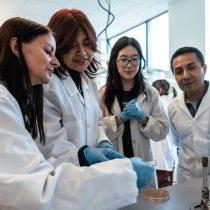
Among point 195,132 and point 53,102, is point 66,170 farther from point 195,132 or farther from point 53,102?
point 195,132

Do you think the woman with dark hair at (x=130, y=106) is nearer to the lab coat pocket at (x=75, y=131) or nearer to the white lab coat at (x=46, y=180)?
the lab coat pocket at (x=75, y=131)

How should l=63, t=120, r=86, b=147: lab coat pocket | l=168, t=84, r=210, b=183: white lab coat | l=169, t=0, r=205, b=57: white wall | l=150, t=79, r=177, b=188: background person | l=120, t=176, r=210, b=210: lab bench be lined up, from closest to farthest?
l=120, t=176, r=210, b=210: lab bench, l=63, t=120, r=86, b=147: lab coat pocket, l=168, t=84, r=210, b=183: white lab coat, l=150, t=79, r=177, b=188: background person, l=169, t=0, r=205, b=57: white wall

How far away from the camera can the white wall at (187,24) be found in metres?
3.38

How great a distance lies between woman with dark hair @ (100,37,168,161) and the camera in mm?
1579

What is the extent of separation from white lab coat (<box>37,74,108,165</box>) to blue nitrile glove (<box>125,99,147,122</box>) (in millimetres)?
338

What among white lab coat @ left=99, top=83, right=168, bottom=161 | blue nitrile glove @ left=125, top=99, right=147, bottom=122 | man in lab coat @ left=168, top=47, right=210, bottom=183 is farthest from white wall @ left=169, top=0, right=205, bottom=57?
blue nitrile glove @ left=125, top=99, right=147, bottom=122

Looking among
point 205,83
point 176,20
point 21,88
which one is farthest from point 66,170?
point 176,20

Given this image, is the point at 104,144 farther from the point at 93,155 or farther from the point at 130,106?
the point at 130,106

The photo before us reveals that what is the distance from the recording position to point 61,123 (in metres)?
1.11

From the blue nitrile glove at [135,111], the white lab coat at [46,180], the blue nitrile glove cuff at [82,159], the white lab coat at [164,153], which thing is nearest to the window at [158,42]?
the white lab coat at [164,153]

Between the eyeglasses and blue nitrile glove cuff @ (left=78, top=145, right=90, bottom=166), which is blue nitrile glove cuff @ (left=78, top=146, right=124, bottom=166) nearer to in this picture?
blue nitrile glove cuff @ (left=78, top=145, right=90, bottom=166)

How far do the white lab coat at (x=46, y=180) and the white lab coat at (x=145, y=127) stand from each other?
84 centimetres

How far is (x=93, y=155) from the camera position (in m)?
0.98

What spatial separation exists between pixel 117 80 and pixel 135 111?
0.86 ft
